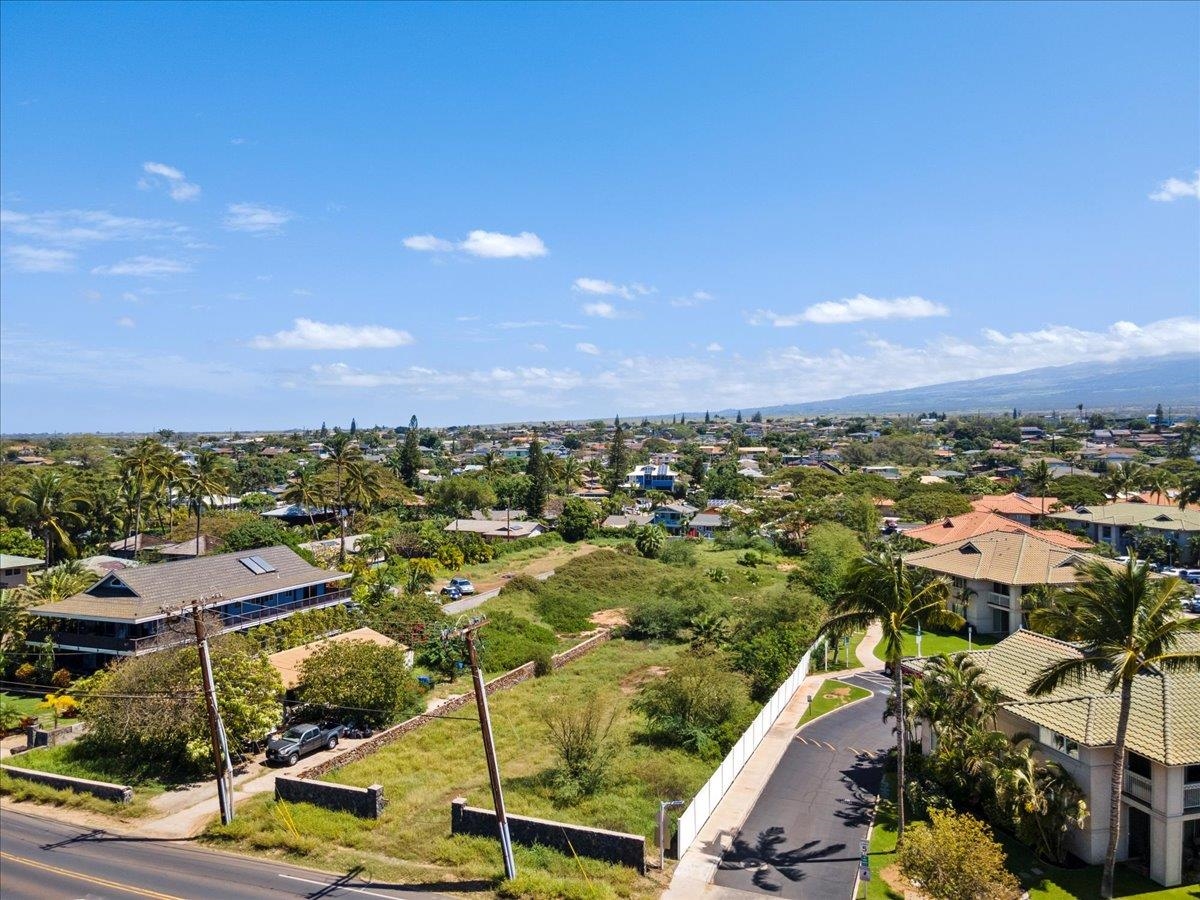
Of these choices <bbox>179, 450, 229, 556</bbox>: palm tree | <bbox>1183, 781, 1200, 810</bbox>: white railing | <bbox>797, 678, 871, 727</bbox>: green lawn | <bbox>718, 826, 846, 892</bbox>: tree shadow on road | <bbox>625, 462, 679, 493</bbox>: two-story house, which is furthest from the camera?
<bbox>625, 462, 679, 493</bbox>: two-story house

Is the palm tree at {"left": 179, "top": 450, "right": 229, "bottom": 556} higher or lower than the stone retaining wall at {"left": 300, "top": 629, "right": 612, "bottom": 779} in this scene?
higher

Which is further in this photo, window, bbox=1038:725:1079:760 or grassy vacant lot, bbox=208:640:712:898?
window, bbox=1038:725:1079:760

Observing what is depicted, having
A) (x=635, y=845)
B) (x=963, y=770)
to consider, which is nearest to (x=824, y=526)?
(x=963, y=770)

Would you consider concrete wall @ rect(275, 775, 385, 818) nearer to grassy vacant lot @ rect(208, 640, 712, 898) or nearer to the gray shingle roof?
grassy vacant lot @ rect(208, 640, 712, 898)

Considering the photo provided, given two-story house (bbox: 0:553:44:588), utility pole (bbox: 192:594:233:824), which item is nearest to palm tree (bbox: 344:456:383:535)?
two-story house (bbox: 0:553:44:588)

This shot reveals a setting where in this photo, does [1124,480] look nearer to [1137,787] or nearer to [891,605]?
[1137,787]

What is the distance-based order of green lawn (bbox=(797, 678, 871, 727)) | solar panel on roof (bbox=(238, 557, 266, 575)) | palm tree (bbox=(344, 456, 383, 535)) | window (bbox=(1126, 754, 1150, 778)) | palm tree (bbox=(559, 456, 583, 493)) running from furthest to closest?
palm tree (bbox=(559, 456, 583, 493)), palm tree (bbox=(344, 456, 383, 535)), solar panel on roof (bbox=(238, 557, 266, 575)), green lawn (bbox=(797, 678, 871, 727)), window (bbox=(1126, 754, 1150, 778))

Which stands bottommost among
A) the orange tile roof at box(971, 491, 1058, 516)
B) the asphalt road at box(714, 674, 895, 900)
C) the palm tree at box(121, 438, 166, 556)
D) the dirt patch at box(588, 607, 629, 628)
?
the dirt patch at box(588, 607, 629, 628)
